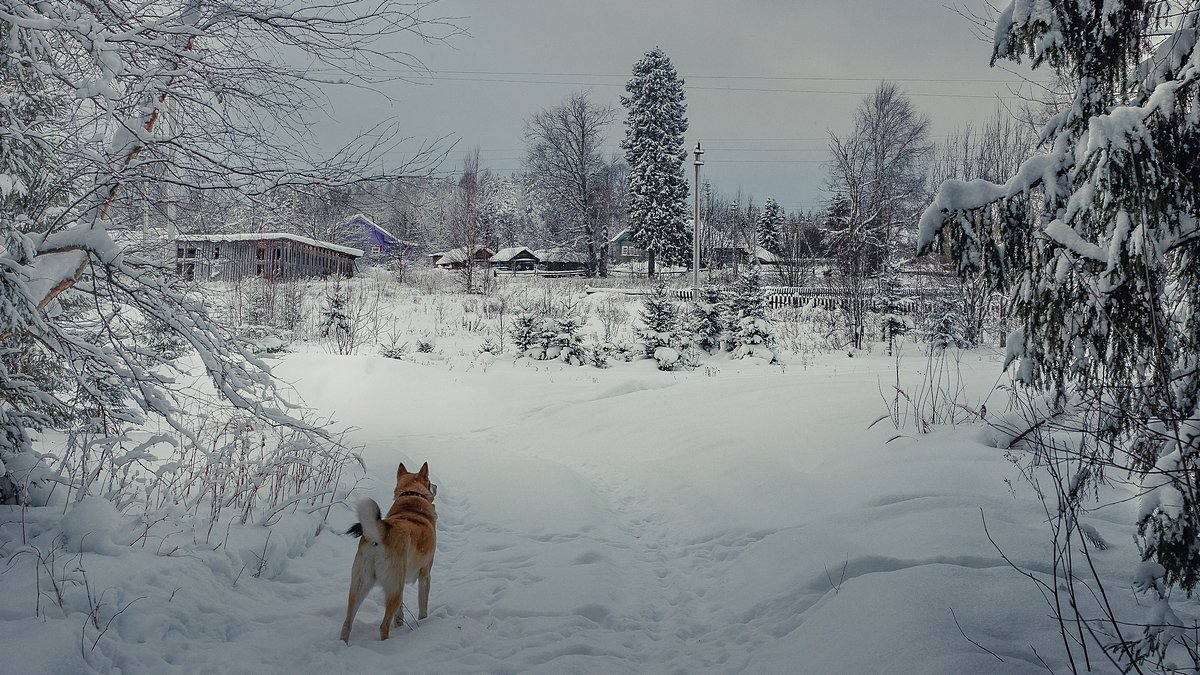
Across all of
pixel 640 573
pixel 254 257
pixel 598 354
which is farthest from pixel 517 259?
pixel 640 573

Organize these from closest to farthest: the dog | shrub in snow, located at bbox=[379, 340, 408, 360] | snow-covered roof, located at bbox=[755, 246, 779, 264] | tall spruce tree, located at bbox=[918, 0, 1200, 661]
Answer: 1. tall spruce tree, located at bbox=[918, 0, 1200, 661]
2. the dog
3. shrub in snow, located at bbox=[379, 340, 408, 360]
4. snow-covered roof, located at bbox=[755, 246, 779, 264]

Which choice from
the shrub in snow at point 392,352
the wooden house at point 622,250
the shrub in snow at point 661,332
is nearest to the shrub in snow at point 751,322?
the shrub in snow at point 661,332

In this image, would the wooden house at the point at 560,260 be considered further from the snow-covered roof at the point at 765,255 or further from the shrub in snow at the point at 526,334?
the shrub in snow at the point at 526,334

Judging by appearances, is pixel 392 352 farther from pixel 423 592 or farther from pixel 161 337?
pixel 423 592

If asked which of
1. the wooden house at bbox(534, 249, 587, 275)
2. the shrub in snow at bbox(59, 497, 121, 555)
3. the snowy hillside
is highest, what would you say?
the wooden house at bbox(534, 249, 587, 275)

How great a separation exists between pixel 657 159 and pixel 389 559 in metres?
41.4

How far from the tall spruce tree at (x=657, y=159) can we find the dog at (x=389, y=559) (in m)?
39.0

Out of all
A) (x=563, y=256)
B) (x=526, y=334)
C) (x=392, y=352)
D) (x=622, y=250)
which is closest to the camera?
(x=392, y=352)

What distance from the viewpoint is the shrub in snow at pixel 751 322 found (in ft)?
49.9

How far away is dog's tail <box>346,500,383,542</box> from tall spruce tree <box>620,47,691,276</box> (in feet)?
129

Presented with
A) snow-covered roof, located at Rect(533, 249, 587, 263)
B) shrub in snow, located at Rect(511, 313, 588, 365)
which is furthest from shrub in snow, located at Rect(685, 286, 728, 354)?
snow-covered roof, located at Rect(533, 249, 587, 263)

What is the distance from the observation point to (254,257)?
19828mm

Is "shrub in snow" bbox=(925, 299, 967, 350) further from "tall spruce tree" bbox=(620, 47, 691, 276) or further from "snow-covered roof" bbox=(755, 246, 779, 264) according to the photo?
"snow-covered roof" bbox=(755, 246, 779, 264)

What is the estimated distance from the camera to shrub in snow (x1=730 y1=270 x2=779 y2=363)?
49.9 ft
